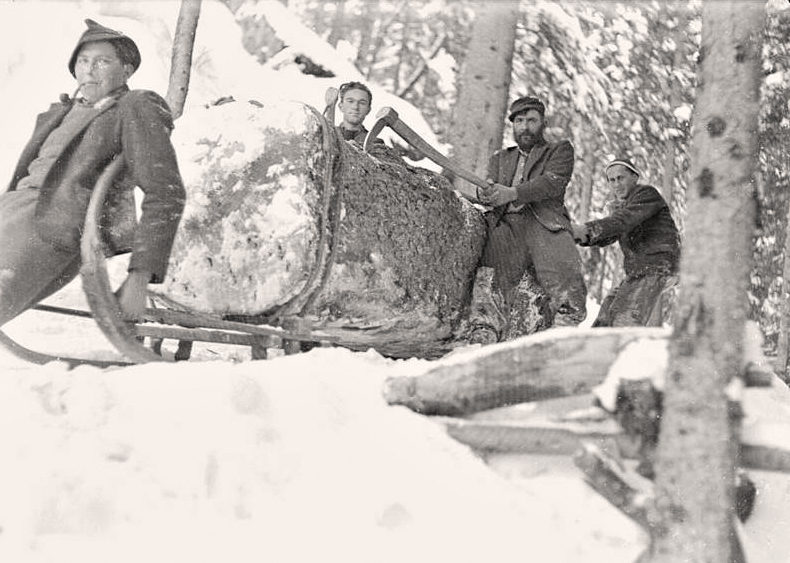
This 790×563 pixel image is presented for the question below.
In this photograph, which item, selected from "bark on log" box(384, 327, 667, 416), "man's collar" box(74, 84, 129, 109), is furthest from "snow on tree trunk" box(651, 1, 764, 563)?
"man's collar" box(74, 84, 129, 109)

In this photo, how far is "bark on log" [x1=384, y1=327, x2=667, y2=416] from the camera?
2340 millimetres

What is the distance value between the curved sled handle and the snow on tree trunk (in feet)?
7.06

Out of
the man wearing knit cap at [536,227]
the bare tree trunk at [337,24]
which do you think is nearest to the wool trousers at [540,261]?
the man wearing knit cap at [536,227]

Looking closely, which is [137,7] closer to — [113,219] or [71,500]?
[113,219]

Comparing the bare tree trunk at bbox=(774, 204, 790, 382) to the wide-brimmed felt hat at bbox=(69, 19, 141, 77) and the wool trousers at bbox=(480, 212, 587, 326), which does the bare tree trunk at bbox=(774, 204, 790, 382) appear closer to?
the wool trousers at bbox=(480, 212, 587, 326)

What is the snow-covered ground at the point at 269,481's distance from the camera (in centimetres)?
192

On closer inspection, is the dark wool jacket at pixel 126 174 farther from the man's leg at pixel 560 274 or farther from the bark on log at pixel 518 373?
the man's leg at pixel 560 274

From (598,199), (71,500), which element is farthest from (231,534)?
(598,199)

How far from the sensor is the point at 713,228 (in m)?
2.19

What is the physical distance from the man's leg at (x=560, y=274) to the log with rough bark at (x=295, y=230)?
0.80 meters

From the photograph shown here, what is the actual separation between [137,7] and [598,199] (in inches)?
418

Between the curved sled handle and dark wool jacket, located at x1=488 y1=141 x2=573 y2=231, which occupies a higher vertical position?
dark wool jacket, located at x1=488 y1=141 x2=573 y2=231

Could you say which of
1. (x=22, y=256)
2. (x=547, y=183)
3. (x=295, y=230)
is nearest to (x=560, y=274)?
(x=547, y=183)

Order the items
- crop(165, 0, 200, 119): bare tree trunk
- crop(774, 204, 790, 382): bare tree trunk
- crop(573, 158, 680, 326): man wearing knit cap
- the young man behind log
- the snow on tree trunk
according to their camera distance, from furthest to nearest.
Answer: crop(774, 204, 790, 382): bare tree trunk
crop(165, 0, 200, 119): bare tree trunk
crop(573, 158, 680, 326): man wearing knit cap
the young man behind log
the snow on tree trunk
